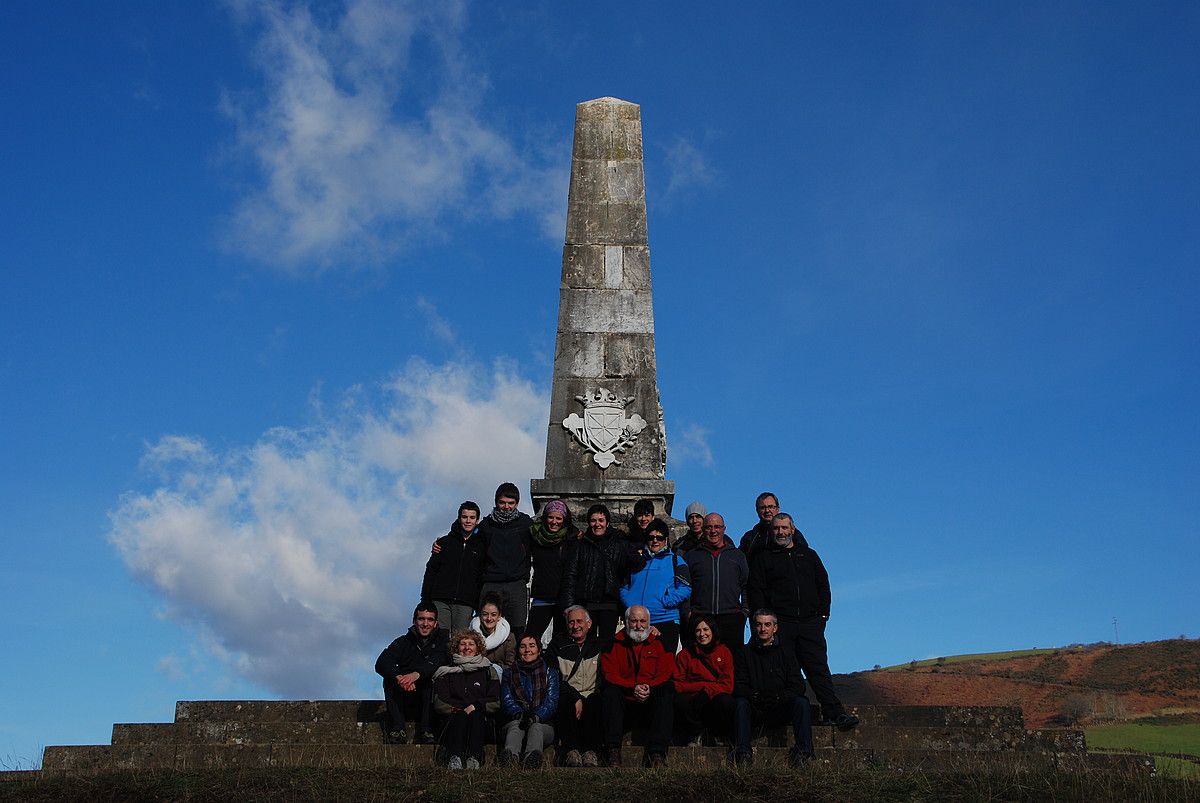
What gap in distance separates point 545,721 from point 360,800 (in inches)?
76.9

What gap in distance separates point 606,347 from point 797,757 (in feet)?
21.5

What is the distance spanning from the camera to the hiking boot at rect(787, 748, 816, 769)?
7.36 m

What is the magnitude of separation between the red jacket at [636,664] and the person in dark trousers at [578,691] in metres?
0.17

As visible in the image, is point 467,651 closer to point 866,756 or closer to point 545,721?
point 545,721

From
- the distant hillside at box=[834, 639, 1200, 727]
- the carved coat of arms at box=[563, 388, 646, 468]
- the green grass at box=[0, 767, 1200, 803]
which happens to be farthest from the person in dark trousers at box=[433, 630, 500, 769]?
the distant hillside at box=[834, 639, 1200, 727]

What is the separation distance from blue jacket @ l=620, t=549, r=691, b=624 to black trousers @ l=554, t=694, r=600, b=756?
44.0 inches

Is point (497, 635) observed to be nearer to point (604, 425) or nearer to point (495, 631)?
point (495, 631)

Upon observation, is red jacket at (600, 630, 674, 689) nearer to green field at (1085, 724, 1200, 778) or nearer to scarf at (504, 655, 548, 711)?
scarf at (504, 655, 548, 711)

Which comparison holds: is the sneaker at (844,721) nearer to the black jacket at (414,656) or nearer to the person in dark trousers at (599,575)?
the person in dark trousers at (599,575)

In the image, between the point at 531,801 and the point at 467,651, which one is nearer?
the point at 531,801

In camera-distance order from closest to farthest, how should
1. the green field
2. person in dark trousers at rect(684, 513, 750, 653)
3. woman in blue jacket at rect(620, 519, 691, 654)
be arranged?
woman in blue jacket at rect(620, 519, 691, 654) < person in dark trousers at rect(684, 513, 750, 653) < the green field

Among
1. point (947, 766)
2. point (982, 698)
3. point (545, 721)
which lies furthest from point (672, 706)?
point (982, 698)

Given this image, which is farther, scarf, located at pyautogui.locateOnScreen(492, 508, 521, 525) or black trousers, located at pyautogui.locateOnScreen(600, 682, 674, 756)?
scarf, located at pyautogui.locateOnScreen(492, 508, 521, 525)

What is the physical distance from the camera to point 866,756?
7742 millimetres
